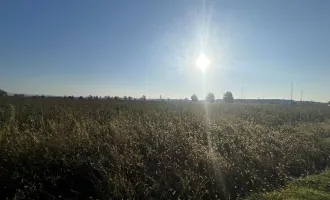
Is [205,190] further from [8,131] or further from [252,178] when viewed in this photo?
[8,131]

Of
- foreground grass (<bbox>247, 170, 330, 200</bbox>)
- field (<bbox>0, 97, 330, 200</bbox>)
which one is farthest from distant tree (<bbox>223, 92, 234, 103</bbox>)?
foreground grass (<bbox>247, 170, 330, 200</bbox>)

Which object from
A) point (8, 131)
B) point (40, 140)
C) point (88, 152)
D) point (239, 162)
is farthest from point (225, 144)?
point (8, 131)

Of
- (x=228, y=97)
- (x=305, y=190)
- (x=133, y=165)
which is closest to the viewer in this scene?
(x=133, y=165)

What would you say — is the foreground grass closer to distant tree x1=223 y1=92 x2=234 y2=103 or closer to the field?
the field

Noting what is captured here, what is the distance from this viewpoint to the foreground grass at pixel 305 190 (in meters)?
6.87

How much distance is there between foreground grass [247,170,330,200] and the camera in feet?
22.5

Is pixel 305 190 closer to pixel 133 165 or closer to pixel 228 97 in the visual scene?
pixel 133 165

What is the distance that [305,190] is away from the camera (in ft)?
24.2

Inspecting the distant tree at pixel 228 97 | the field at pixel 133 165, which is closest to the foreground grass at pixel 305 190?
the field at pixel 133 165

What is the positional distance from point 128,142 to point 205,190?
2.41m

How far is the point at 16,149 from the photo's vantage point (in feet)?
23.7

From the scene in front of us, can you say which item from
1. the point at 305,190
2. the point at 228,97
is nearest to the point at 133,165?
the point at 305,190

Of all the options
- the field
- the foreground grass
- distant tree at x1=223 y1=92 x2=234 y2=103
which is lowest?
the foreground grass

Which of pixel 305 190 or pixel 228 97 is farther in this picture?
pixel 228 97
